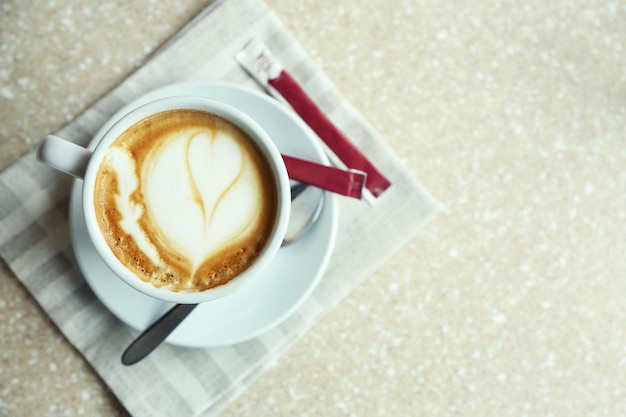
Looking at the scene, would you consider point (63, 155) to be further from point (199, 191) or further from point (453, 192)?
point (453, 192)

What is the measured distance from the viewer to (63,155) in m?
0.67

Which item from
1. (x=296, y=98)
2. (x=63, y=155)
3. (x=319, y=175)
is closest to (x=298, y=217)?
(x=319, y=175)

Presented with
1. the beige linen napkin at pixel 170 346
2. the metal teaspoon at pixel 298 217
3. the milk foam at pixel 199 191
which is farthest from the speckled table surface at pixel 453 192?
the milk foam at pixel 199 191

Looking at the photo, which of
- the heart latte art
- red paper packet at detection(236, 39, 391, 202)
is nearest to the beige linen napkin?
red paper packet at detection(236, 39, 391, 202)

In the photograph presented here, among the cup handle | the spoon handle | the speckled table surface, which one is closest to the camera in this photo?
the cup handle

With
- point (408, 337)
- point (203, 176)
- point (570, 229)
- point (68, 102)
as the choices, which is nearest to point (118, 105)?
point (68, 102)

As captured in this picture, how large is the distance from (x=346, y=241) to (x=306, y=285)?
0.12 m

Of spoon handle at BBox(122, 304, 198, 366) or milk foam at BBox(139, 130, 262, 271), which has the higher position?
milk foam at BBox(139, 130, 262, 271)

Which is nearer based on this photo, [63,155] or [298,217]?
[63,155]

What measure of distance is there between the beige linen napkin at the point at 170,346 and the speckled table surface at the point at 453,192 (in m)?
0.04

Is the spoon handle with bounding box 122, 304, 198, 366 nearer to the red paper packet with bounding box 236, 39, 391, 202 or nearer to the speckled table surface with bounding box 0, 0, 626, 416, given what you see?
the speckled table surface with bounding box 0, 0, 626, 416

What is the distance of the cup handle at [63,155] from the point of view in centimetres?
65

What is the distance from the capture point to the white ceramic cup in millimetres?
673

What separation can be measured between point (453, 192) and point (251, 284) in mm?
348
